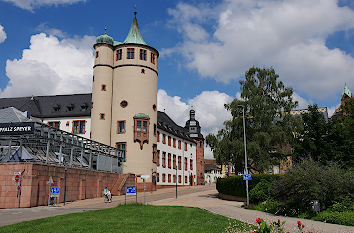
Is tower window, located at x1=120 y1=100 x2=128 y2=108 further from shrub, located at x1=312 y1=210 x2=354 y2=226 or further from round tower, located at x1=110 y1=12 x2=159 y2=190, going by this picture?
shrub, located at x1=312 y1=210 x2=354 y2=226

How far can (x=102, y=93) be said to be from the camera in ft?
164

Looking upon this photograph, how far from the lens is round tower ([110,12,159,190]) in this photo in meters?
47.8

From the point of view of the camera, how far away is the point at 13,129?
28172 millimetres

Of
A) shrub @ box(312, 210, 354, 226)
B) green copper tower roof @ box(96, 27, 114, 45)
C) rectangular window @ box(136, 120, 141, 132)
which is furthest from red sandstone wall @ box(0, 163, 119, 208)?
→ green copper tower roof @ box(96, 27, 114, 45)

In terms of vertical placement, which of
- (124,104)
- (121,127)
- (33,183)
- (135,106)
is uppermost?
(124,104)

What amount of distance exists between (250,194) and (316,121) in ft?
37.4

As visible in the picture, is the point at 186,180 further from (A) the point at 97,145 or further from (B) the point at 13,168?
(B) the point at 13,168

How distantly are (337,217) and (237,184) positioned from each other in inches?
612

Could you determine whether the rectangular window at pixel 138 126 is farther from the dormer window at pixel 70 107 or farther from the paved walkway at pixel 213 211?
the paved walkway at pixel 213 211

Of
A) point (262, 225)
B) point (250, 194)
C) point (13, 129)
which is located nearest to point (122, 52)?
point (13, 129)

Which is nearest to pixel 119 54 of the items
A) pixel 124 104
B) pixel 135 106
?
pixel 124 104

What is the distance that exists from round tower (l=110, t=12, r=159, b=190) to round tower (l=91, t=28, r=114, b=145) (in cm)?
75

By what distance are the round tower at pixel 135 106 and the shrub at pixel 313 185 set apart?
3026 cm

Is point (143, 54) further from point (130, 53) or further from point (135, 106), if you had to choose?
point (135, 106)
